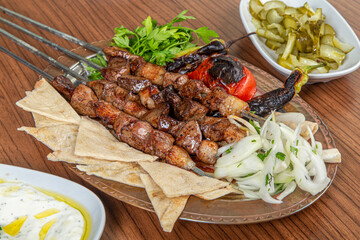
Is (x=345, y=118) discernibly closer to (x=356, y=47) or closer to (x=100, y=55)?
(x=356, y=47)

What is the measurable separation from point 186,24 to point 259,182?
2429 mm

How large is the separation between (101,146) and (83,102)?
538 millimetres

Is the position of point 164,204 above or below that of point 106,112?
below

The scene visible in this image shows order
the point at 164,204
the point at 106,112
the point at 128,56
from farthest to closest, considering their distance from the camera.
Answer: the point at 128,56, the point at 106,112, the point at 164,204

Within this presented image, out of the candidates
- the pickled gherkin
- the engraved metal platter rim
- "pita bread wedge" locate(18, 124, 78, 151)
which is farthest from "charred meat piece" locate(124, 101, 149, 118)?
the pickled gherkin

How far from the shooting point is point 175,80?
2701 mm

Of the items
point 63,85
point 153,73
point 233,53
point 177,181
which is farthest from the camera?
point 233,53

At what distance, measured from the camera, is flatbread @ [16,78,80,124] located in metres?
2.43

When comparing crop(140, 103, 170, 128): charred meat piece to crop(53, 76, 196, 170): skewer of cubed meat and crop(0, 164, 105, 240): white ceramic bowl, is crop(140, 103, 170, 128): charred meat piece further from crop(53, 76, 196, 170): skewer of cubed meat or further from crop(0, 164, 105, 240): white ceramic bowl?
crop(0, 164, 105, 240): white ceramic bowl

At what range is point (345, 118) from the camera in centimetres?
297

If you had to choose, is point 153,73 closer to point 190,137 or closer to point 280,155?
point 190,137

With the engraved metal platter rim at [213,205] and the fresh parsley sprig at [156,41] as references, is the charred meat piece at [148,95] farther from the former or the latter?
the engraved metal platter rim at [213,205]

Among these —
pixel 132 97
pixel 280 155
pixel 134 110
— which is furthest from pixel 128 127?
pixel 280 155

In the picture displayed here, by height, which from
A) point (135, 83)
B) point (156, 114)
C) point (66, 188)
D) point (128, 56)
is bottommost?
point (66, 188)
